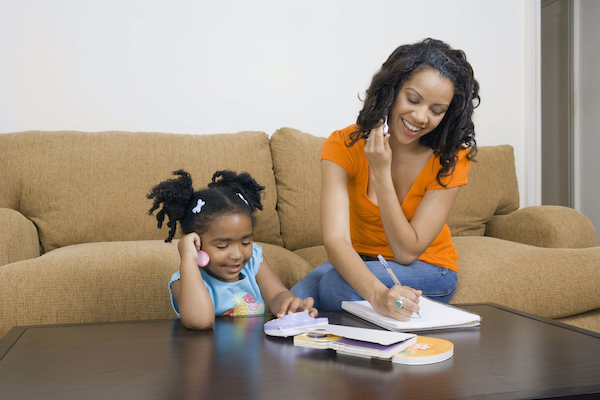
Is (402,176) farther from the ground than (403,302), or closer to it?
farther from the ground

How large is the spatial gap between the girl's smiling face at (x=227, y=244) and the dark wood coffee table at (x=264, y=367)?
0.21 meters

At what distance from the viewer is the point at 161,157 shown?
6.94ft

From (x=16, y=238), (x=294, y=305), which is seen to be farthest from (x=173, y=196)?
(x=16, y=238)

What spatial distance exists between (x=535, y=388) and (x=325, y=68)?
2.33 meters

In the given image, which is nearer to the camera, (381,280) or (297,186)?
(381,280)

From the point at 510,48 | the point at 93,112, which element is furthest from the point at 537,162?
the point at 93,112

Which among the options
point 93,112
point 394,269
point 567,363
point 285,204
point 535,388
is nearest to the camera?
point 535,388

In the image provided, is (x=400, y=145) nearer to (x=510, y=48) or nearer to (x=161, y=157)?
(x=161, y=157)

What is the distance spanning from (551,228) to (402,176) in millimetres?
925

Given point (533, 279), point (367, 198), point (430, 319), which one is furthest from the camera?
point (533, 279)

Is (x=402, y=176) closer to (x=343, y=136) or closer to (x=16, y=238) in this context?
(x=343, y=136)

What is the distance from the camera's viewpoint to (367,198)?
1.50 m

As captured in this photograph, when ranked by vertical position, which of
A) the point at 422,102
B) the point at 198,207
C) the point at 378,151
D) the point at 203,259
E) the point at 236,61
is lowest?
the point at 203,259

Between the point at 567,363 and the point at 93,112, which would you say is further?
the point at 93,112
